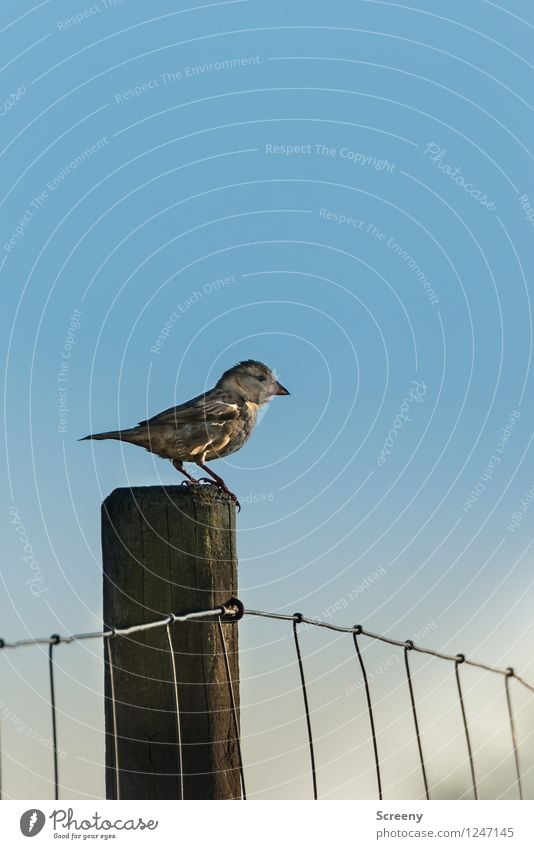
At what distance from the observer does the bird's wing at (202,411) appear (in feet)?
27.5

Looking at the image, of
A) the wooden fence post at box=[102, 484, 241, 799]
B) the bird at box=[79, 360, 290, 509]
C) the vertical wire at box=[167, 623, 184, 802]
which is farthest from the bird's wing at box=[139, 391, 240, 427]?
the vertical wire at box=[167, 623, 184, 802]

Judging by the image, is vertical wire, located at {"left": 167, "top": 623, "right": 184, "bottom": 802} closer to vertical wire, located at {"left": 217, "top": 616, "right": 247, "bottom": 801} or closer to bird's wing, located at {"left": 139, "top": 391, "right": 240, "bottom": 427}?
vertical wire, located at {"left": 217, "top": 616, "right": 247, "bottom": 801}

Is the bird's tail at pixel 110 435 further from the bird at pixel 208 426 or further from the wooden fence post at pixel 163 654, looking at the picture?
the wooden fence post at pixel 163 654

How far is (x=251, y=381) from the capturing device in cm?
946

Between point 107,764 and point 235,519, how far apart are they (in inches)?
43.6

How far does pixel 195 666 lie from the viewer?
178 inches

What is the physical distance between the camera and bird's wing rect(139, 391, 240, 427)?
330 inches

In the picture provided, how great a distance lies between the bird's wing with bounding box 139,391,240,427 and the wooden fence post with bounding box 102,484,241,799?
12.4 feet

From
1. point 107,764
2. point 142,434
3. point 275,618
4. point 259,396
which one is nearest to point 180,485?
point 275,618

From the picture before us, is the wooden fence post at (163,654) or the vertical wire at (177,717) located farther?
the wooden fence post at (163,654)

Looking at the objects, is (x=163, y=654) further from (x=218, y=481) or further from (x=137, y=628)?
(x=218, y=481)
